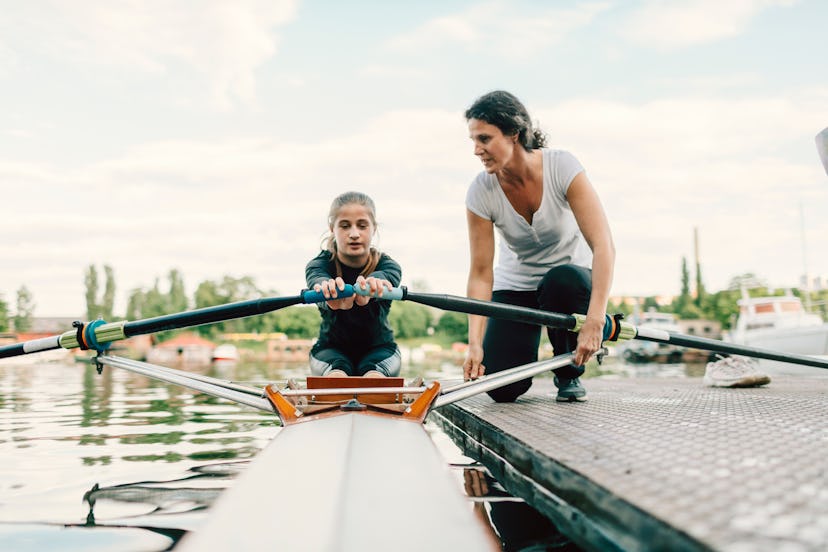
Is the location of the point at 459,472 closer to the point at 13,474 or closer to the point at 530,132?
the point at 530,132

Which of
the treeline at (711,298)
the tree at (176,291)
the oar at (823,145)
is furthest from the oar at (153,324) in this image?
the tree at (176,291)

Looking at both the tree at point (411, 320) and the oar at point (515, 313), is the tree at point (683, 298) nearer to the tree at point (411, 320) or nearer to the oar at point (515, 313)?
the tree at point (411, 320)

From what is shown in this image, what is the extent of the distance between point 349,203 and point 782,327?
16880 millimetres

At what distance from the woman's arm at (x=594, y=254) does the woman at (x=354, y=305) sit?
1137mm

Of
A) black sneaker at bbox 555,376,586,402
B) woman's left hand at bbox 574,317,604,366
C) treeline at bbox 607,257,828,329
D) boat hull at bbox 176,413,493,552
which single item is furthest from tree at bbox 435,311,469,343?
boat hull at bbox 176,413,493,552

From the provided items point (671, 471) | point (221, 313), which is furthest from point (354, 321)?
point (671, 471)

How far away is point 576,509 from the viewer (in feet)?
4.86

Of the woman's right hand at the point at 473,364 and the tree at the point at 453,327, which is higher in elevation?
the woman's right hand at the point at 473,364

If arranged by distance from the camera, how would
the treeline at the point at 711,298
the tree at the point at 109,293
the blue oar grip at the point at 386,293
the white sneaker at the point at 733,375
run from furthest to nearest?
the tree at the point at 109,293
the treeline at the point at 711,298
the white sneaker at the point at 733,375
the blue oar grip at the point at 386,293

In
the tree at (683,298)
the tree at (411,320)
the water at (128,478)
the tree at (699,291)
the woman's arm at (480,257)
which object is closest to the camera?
the water at (128,478)

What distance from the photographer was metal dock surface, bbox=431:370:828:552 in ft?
3.51

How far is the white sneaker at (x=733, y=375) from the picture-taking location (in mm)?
4387

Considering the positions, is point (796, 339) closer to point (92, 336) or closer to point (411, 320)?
point (92, 336)

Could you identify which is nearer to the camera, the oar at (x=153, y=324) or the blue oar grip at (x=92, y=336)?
the oar at (x=153, y=324)
